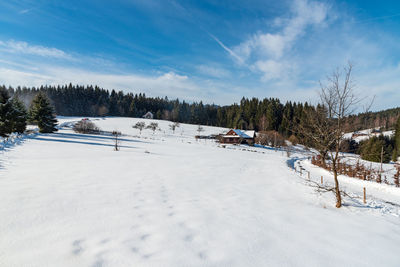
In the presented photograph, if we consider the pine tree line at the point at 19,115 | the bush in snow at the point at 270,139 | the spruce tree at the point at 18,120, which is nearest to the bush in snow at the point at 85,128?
the pine tree line at the point at 19,115

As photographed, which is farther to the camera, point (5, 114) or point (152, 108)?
point (152, 108)

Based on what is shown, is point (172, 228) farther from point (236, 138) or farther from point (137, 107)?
point (137, 107)

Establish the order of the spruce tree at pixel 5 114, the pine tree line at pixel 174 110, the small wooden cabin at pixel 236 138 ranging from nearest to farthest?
the spruce tree at pixel 5 114, the small wooden cabin at pixel 236 138, the pine tree line at pixel 174 110

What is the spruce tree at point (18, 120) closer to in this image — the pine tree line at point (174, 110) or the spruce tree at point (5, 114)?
the spruce tree at point (5, 114)

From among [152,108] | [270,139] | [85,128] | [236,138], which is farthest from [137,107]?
[270,139]

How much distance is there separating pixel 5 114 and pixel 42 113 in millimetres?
11697

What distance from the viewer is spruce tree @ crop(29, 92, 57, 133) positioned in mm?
32125

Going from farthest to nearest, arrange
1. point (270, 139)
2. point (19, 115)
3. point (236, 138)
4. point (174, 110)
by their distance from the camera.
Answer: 1. point (174, 110)
2. point (270, 139)
3. point (236, 138)
4. point (19, 115)

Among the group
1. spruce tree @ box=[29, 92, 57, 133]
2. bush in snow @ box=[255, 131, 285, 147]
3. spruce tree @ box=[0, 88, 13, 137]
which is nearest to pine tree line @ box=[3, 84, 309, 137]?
bush in snow @ box=[255, 131, 285, 147]

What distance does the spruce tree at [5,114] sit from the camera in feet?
70.3

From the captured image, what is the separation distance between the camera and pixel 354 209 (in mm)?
7996

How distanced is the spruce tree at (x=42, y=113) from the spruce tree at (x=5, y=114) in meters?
9.74

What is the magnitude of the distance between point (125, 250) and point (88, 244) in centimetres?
80

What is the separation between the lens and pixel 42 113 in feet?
107
